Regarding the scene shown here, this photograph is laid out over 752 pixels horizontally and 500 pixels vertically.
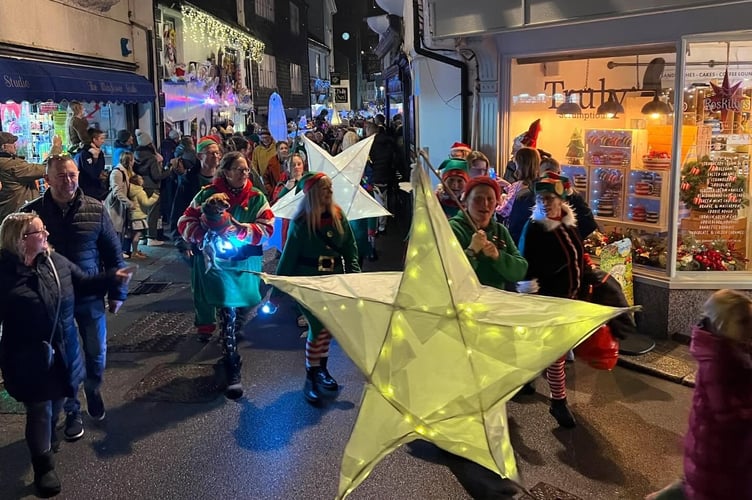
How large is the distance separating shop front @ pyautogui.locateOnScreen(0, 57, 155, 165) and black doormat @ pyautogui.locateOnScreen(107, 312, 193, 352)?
171 inches

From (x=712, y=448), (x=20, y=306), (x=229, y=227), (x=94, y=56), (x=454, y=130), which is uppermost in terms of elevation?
(x=94, y=56)

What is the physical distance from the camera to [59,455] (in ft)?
16.0

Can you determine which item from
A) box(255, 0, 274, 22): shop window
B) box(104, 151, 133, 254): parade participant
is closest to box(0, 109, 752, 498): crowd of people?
box(104, 151, 133, 254): parade participant

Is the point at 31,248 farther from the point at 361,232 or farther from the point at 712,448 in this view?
the point at 361,232

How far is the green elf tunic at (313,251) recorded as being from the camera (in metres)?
5.59

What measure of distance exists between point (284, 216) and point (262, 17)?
2747 centimetres

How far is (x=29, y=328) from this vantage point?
4.30 m

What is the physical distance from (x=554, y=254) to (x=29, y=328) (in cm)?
364

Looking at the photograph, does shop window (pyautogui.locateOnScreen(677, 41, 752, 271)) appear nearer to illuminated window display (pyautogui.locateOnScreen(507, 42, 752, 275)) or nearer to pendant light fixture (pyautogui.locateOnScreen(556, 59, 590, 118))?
illuminated window display (pyautogui.locateOnScreen(507, 42, 752, 275))

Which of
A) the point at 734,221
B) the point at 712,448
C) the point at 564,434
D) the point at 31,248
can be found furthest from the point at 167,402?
the point at 734,221

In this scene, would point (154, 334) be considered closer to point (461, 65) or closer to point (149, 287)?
point (149, 287)

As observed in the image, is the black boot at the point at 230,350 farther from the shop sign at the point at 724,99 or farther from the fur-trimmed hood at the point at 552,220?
the shop sign at the point at 724,99

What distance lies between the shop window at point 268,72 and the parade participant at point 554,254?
1018 inches

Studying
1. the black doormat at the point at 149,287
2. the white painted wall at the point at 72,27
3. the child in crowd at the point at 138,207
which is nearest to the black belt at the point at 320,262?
the black doormat at the point at 149,287
